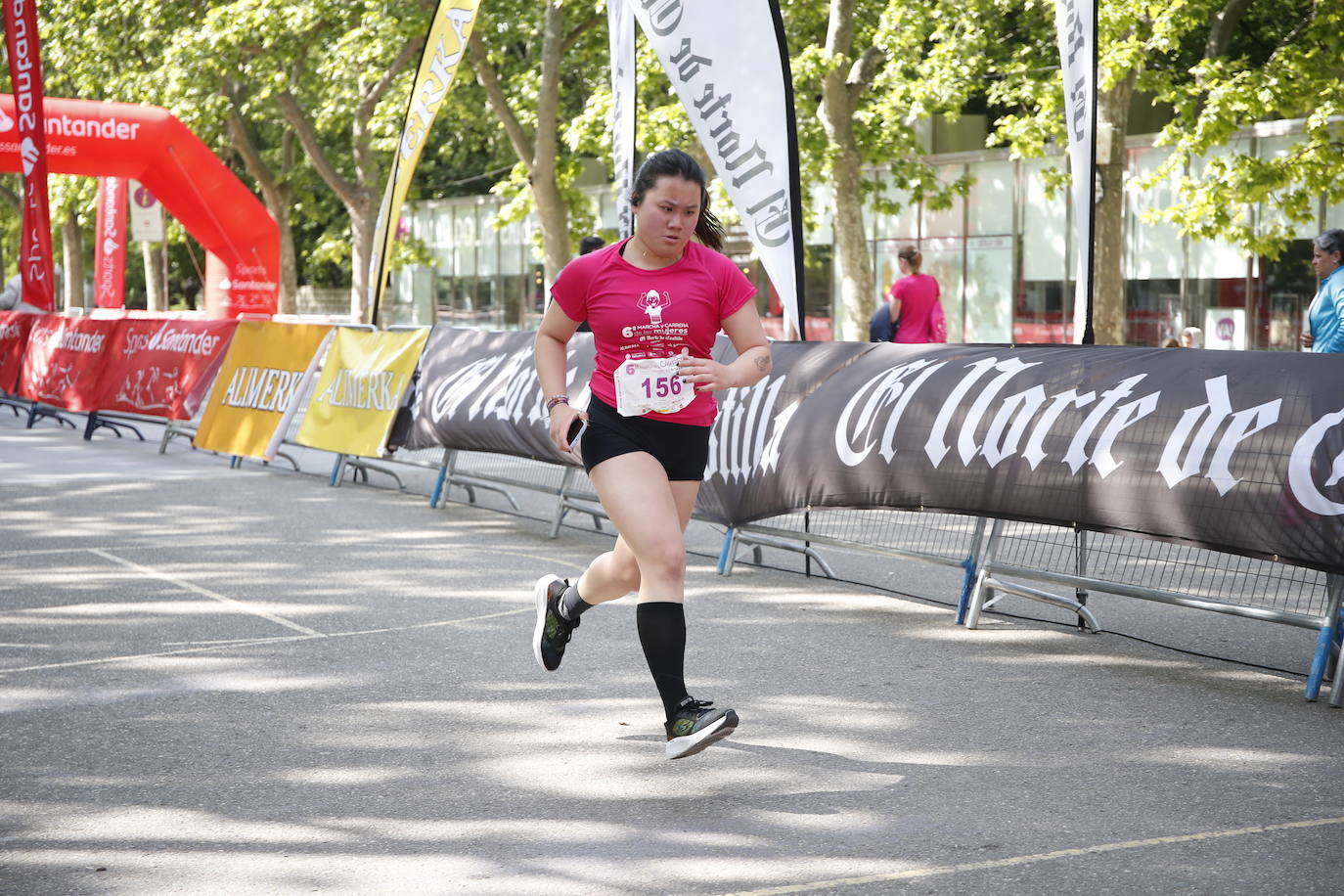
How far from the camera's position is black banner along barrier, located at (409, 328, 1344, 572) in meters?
5.85

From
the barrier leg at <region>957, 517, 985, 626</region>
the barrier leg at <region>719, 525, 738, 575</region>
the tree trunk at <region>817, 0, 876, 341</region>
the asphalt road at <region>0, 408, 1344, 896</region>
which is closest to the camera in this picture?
the asphalt road at <region>0, 408, 1344, 896</region>

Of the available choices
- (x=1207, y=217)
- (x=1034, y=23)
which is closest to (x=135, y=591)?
(x=1207, y=217)

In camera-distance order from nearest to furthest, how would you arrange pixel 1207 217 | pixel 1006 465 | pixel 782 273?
pixel 1006 465 < pixel 782 273 < pixel 1207 217

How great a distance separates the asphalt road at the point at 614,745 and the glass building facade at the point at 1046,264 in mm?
14841

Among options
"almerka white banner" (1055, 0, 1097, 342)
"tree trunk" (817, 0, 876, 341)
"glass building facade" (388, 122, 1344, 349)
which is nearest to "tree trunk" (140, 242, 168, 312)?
"glass building facade" (388, 122, 1344, 349)

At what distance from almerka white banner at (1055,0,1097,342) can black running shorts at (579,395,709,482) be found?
4.57 meters

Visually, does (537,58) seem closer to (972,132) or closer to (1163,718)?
(972,132)

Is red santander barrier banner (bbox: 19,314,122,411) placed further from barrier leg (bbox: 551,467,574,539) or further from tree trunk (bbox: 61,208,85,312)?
tree trunk (bbox: 61,208,85,312)

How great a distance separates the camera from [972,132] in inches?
1367

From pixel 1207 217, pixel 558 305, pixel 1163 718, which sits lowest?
pixel 1163 718

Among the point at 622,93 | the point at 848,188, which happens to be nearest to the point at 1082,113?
Result: the point at 622,93

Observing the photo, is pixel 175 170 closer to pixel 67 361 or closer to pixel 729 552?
pixel 67 361

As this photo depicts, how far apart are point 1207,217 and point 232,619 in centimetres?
1588

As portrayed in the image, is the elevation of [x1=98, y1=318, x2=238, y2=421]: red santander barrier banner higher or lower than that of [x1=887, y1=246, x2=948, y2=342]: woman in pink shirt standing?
lower
